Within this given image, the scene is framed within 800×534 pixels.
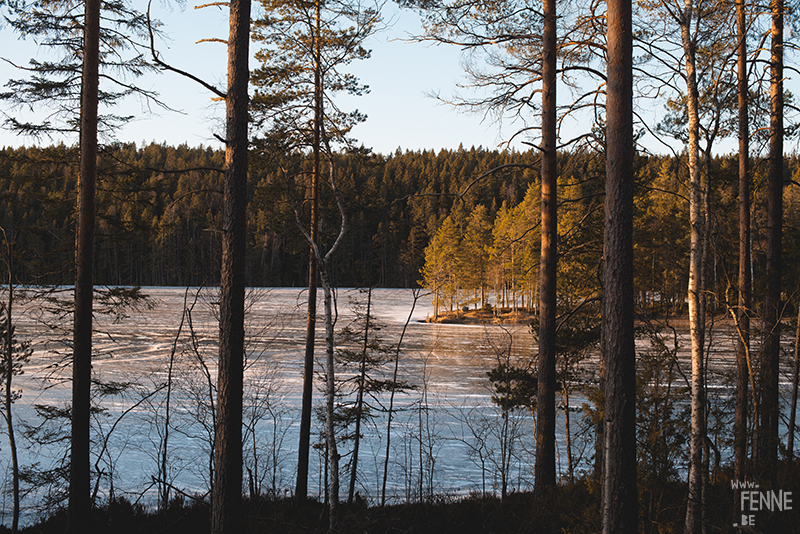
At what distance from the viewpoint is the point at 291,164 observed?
35.1ft

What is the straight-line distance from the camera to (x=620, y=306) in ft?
16.0

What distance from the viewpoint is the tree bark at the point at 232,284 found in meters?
5.88

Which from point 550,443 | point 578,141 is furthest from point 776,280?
point 550,443

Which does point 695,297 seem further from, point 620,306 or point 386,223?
point 386,223

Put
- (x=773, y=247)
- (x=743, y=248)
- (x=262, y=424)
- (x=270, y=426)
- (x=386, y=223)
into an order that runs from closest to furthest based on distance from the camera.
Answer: (x=773, y=247)
(x=743, y=248)
(x=270, y=426)
(x=262, y=424)
(x=386, y=223)

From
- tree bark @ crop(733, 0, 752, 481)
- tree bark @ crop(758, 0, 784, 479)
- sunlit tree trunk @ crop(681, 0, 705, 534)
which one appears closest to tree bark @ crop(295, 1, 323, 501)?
sunlit tree trunk @ crop(681, 0, 705, 534)

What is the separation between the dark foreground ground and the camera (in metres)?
6.24

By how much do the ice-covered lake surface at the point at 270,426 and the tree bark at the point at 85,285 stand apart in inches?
17.5

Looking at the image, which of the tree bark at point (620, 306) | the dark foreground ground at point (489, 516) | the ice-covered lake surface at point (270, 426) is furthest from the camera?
the ice-covered lake surface at point (270, 426)

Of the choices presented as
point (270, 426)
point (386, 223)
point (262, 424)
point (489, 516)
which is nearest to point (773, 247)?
point (489, 516)

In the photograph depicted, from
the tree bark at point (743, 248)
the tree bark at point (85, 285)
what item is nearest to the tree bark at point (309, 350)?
the tree bark at point (85, 285)

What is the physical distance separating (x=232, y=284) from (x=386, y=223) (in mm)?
31174

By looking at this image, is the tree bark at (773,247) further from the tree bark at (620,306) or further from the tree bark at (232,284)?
the tree bark at (232,284)

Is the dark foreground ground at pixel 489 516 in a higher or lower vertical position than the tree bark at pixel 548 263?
lower
